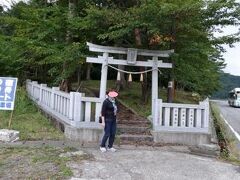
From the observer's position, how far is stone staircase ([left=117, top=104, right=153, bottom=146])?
11370mm

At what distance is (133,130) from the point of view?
12.1 m

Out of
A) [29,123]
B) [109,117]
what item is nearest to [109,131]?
[109,117]

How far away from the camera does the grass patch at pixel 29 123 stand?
1146 centimetres

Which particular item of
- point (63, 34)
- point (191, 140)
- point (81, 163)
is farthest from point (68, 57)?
point (81, 163)

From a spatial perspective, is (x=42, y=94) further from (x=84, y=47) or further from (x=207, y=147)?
(x=207, y=147)

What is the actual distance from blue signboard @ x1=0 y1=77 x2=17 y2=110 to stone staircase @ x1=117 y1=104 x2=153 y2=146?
3552mm

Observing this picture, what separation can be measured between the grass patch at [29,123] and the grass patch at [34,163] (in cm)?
184

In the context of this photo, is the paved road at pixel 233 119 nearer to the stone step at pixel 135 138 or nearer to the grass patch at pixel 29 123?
the stone step at pixel 135 138

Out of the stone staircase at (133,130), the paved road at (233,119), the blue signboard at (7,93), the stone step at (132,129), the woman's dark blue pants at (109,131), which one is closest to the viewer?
the woman's dark blue pants at (109,131)

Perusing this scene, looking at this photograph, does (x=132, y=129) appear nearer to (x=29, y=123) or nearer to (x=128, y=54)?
(x=128, y=54)

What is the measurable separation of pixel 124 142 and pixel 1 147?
3511 mm

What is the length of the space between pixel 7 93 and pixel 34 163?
482 cm

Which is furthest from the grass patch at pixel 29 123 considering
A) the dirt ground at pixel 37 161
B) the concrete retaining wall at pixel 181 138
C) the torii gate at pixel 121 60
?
the concrete retaining wall at pixel 181 138

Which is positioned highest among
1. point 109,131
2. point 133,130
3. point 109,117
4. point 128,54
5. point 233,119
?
point 128,54
